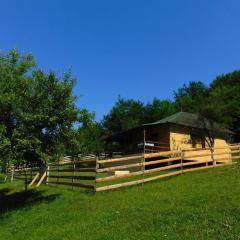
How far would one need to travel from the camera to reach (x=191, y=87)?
8069cm

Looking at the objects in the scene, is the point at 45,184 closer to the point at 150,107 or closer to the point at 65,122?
the point at 65,122

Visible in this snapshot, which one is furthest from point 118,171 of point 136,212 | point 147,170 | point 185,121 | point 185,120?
point 185,120

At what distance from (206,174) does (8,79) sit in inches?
427

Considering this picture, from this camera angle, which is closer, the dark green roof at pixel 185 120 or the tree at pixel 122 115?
the dark green roof at pixel 185 120

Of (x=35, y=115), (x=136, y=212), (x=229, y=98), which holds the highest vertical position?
(x=229, y=98)

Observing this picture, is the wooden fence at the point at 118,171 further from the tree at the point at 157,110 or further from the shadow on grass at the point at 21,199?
the tree at the point at 157,110

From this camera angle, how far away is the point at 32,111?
17.1 metres

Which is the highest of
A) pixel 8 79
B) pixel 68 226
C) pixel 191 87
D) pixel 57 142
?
pixel 191 87

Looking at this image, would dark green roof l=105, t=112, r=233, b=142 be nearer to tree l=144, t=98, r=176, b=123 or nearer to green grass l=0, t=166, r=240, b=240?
green grass l=0, t=166, r=240, b=240

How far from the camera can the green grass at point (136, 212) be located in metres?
10.6

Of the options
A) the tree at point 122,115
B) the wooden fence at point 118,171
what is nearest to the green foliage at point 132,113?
the tree at point 122,115

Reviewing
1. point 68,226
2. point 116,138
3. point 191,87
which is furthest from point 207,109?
point 191,87

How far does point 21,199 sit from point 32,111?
4843mm

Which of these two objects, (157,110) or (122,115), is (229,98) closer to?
(157,110)
